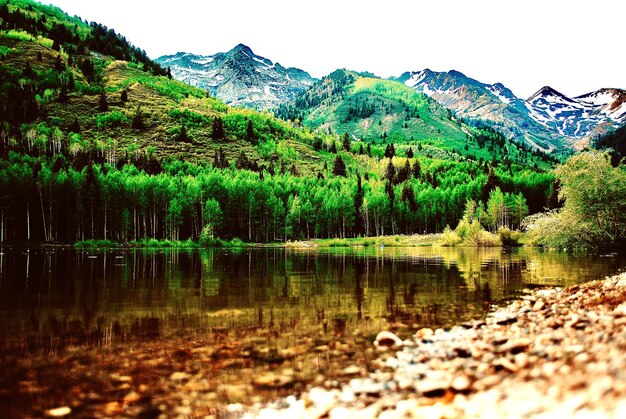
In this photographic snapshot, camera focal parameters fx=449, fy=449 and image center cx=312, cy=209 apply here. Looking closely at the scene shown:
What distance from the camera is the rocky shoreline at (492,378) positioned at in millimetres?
6516

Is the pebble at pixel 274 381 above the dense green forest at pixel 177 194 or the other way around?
the other way around

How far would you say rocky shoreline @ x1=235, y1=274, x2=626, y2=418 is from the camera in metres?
6.52

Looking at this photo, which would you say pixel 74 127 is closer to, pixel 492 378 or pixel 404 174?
pixel 404 174

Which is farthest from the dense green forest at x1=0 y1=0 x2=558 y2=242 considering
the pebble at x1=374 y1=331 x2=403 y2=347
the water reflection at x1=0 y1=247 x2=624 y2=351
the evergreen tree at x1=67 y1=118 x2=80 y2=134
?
the pebble at x1=374 y1=331 x2=403 y2=347

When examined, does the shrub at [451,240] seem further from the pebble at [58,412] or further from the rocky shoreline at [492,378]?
the pebble at [58,412]

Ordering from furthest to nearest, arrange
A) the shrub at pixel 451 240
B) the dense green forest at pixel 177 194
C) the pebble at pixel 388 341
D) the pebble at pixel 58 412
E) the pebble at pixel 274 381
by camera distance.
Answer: the shrub at pixel 451 240, the dense green forest at pixel 177 194, the pebble at pixel 388 341, the pebble at pixel 274 381, the pebble at pixel 58 412

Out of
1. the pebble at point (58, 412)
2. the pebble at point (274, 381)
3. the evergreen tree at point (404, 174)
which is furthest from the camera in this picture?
the evergreen tree at point (404, 174)

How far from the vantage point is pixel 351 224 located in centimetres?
13338

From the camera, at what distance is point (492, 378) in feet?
27.2

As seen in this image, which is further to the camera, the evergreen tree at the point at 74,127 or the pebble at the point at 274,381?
the evergreen tree at the point at 74,127

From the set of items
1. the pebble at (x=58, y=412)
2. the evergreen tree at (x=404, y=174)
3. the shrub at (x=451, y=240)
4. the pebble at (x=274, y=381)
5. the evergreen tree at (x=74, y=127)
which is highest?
the evergreen tree at (x=74, y=127)

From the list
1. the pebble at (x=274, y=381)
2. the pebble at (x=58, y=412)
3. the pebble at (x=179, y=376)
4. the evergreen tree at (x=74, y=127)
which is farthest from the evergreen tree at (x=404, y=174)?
the pebble at (x=58, y=412)

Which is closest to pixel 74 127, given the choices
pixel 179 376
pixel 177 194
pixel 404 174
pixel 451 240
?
pixel 177 194

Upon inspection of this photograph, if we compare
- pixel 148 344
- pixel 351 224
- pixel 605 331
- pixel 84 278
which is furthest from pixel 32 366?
Answer: pixel 351 224
